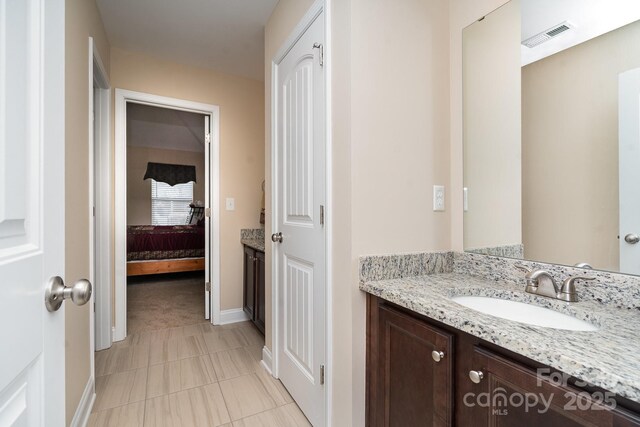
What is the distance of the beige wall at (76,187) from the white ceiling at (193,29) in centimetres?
→ 42

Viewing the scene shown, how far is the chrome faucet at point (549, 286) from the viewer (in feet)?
3.37

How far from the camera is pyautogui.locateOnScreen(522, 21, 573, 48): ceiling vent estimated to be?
1.16 metres

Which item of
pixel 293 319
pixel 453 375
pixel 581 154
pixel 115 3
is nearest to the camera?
pixel 453 375

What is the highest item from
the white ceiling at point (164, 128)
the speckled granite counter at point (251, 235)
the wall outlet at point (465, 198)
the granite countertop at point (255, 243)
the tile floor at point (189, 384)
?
the white ceiling at point (164, 128)

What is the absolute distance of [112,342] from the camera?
253 centimetres

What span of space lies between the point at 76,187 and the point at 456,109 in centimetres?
200

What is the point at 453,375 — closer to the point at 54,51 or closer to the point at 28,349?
the point at 28,349

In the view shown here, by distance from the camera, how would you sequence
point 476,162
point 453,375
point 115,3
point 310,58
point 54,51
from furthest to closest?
1. point 115,3
2. point 310,58
3. point 476,162
4. point 453,375
5. point 54,51

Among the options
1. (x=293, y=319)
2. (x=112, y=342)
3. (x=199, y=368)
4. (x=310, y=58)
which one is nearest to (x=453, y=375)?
(x=293, y=319)

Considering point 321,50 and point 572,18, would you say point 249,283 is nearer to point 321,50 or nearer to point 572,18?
point 321,50

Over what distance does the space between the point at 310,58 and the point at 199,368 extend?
7.07 ft

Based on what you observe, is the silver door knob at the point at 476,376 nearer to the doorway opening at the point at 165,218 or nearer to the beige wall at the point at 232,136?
the beige wall at the point at 232,136

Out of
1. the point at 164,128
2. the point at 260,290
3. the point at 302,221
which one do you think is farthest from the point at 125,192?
the point at 164,128

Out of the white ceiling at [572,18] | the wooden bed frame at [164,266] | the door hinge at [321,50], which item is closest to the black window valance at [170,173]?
the wooden bed frame at [164,266]
